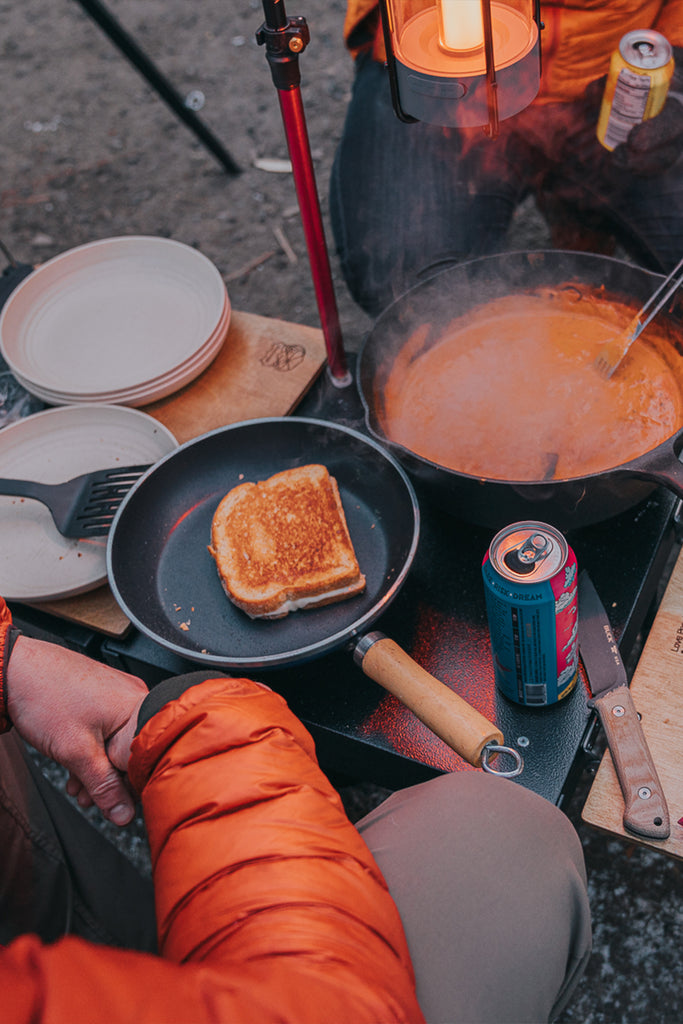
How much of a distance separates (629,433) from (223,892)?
41.2 inches

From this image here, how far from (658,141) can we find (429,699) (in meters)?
1.60

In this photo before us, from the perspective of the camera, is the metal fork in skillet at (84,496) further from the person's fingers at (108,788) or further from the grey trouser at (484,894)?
the grey trouser at (484,894)

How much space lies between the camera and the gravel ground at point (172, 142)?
11.9ft

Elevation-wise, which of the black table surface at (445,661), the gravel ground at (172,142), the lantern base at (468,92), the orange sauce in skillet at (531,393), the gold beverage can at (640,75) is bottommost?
the gravel ground at (172,142)

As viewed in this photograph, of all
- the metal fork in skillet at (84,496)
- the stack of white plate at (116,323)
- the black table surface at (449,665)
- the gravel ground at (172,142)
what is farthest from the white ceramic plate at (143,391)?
the gravel ground at (172,142)

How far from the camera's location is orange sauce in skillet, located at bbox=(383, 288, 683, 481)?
146 centimetres

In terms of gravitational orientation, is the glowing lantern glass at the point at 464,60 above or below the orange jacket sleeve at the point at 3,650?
above

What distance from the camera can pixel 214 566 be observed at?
1507 millimetres

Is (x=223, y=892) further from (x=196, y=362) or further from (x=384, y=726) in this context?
(x=196, y=362)

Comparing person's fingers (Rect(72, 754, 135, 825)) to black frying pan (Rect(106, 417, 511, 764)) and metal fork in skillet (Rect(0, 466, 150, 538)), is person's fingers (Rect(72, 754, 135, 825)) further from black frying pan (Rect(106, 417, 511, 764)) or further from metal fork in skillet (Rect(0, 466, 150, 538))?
metal fork in skillet (Rect(0, 466, 150, 538))

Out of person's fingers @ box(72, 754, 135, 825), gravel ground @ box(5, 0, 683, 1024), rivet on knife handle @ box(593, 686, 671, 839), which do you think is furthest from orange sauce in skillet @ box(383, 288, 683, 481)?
gravel ground @ box(5, 0, 683, 1024)

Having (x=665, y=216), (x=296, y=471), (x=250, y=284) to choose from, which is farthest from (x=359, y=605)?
(x=250, y=284)

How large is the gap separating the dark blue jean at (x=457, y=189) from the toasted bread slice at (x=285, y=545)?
35.7 inches

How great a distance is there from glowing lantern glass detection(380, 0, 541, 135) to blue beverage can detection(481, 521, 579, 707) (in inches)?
22.6
